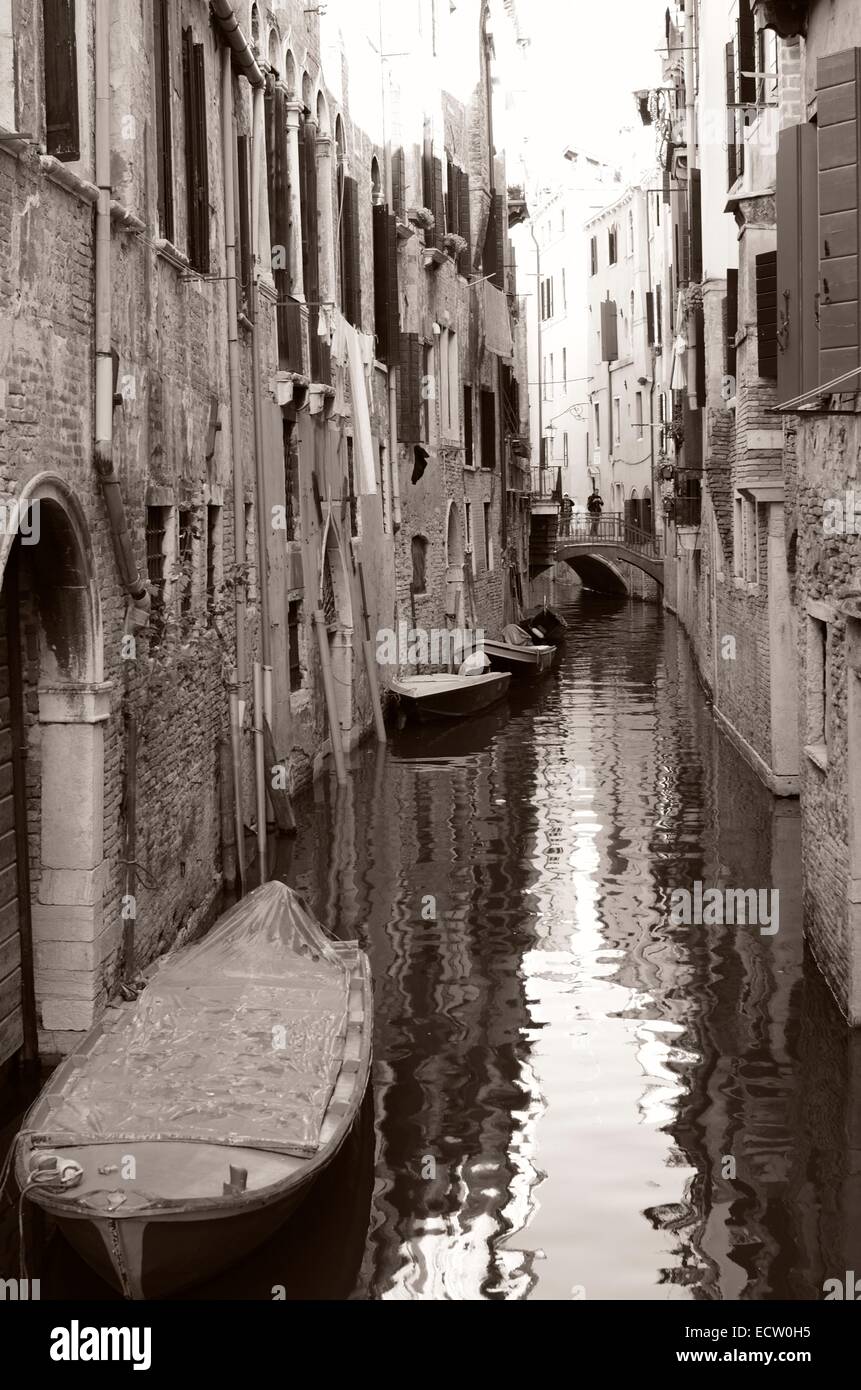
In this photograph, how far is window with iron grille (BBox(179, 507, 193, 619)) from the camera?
11.7 m

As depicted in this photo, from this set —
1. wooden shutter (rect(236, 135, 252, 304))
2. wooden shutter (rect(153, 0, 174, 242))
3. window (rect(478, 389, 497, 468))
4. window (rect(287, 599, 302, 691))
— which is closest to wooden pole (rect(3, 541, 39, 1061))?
wooden shutter (rect(153, 0, 174, 242))

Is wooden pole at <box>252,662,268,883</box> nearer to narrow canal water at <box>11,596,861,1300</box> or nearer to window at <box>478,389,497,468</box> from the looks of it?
narrow canal water at <box>11,596,861,1300</box>

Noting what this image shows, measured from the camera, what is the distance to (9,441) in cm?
749

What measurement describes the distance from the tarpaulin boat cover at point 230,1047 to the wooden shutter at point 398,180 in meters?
16.3

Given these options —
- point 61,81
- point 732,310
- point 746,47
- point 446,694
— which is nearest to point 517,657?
point 446,694

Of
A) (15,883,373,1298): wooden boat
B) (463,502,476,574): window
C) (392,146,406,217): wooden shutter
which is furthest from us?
(463,502,476,574): window

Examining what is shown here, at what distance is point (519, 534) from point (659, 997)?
28.7 meters

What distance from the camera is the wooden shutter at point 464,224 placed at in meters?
28.3

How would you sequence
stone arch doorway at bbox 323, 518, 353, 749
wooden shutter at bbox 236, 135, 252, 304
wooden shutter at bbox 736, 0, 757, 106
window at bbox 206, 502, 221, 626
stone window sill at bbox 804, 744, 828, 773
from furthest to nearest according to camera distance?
stone arch doorway at bbox 323, 518, 353, 749, wooden shutter at bbox 736, 0, 757, 106, wooden shutter at bbox 236, 135, 252, 304, window at bbox 206, 502, 221, 626, stone window sill at bbox 804, 744, 828, 773

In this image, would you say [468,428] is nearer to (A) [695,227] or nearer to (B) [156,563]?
(A) [695,227]

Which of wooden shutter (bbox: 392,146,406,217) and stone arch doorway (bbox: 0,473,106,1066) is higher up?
wooden shutter (bbox: 392,146,406,217)

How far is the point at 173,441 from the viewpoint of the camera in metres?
11.3

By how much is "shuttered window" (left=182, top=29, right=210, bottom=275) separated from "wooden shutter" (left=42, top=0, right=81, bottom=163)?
3360 millimetres

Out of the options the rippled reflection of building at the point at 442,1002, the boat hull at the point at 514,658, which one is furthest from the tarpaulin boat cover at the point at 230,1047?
Result: the boat hull at the point at 514,658
